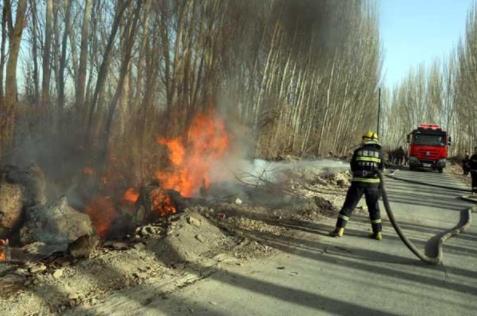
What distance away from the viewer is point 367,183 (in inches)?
302

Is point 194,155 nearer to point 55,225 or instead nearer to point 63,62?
point 63,62

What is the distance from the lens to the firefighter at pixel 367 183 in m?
7.66

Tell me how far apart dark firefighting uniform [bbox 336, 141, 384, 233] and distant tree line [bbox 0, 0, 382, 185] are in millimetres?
5032

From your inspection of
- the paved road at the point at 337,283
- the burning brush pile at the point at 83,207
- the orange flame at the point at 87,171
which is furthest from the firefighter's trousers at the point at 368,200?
the orange flame at the point at 87,171

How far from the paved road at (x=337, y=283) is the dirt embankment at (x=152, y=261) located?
288 millimetres

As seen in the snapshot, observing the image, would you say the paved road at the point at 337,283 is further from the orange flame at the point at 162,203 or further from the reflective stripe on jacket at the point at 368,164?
the orange flame at the point at 162,203

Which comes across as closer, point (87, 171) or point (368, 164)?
point (368, 164)

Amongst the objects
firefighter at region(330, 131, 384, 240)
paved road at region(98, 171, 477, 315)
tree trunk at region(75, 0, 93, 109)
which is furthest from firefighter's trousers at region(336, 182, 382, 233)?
tree trunk at region(75, 0, 93, 109)

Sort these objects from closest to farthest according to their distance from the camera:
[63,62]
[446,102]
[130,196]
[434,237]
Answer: [434,237]
[130,196]
[63,62]
[446,102]

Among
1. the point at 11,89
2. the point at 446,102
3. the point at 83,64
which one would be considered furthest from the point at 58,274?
the point at 446,102

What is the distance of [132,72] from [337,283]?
390 inches

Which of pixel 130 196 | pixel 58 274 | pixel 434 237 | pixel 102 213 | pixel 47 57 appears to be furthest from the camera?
pixel 47 57

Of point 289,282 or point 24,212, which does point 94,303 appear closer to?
point 289,282

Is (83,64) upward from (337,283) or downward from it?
upward
